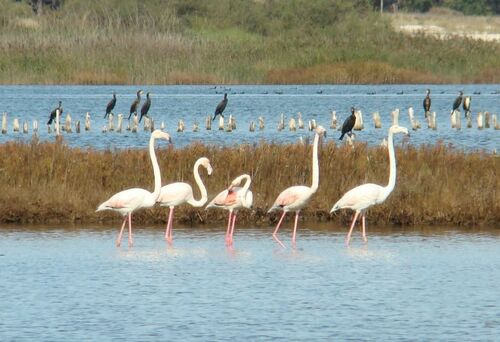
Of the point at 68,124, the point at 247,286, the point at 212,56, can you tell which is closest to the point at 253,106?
the point at 212,56

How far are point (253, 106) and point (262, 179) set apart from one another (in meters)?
29.3

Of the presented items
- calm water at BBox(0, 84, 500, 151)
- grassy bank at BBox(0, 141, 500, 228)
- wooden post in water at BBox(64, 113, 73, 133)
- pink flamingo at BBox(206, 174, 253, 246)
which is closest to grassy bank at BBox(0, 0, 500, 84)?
calm water at BBox(0, 84, 500, 151)

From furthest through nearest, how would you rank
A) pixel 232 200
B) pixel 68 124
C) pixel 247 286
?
pixel 68 124 < pixel 232 200 < pixel 247 286

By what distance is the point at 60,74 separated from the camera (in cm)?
4962

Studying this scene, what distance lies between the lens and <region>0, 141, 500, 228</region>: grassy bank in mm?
17719

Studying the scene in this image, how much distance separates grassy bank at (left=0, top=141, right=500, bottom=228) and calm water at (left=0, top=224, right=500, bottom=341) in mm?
597

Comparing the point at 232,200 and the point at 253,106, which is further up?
the point at 253,106

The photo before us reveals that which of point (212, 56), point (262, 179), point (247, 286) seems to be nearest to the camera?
point (247, 286)

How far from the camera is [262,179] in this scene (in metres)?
18.7

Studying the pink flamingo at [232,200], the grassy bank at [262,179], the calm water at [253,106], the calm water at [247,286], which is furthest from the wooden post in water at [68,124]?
the pink flamingo at [232,200]

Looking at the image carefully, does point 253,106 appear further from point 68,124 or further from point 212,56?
point 68,124

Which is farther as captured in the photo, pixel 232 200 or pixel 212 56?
pixel 212 56

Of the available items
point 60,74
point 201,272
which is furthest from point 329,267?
point 60,74

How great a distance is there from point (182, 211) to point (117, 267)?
3614 millimetres
